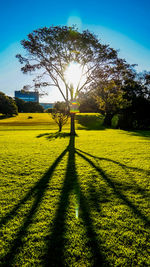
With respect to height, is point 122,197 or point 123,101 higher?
point 123,101

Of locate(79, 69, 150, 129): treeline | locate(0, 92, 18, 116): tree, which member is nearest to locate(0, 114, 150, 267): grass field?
locate(79, 69, 150, 129): treeline

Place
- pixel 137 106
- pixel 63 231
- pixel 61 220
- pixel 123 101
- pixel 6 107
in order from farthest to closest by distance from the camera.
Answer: pixel 6 107, pixel 137 106, pixel 123 101, pixel 61 220, pixel 63 231

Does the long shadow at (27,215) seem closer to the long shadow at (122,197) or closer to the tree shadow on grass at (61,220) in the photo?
the tree shadow on grass at (61,220)

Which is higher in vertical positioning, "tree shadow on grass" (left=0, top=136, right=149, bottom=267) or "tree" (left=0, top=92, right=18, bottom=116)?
"tree" (left=0, top=92, right=18, bottom=116)

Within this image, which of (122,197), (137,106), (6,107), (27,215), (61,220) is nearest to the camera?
(61,220)

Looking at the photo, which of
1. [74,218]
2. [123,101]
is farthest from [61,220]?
[123,101]

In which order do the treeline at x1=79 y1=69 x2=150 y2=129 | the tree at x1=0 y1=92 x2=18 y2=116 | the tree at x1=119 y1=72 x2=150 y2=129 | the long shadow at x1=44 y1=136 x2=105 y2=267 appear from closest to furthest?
the long shadow at x1=44 y1=136 x2=105 y2=267, the treeline at x1=79 y1=69 x2=150 y2=129, the tree at x1=119 y1=72 x2=150 y2=129, the tree at x1=0 y1=92 x2=18 y2=116

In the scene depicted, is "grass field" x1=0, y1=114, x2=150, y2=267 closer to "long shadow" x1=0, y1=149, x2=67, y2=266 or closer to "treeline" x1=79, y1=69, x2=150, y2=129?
"long shadow" x1=0, y1=149, x2=67, y2=266

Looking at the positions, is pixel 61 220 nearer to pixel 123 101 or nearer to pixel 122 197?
pixel 122 197

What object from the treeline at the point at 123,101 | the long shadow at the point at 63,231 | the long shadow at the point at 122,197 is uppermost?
the treeline at the point at 123,101

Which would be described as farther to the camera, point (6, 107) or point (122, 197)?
point (6, 107)

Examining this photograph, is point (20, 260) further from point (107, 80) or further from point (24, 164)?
point (107, 80)

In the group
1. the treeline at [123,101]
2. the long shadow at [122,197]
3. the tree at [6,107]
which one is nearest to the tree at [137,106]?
the treeline at [123,101]

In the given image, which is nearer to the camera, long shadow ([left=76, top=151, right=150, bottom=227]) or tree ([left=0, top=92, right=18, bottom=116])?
long shadow ([left=76, top=151, right=150, bottom=227])
